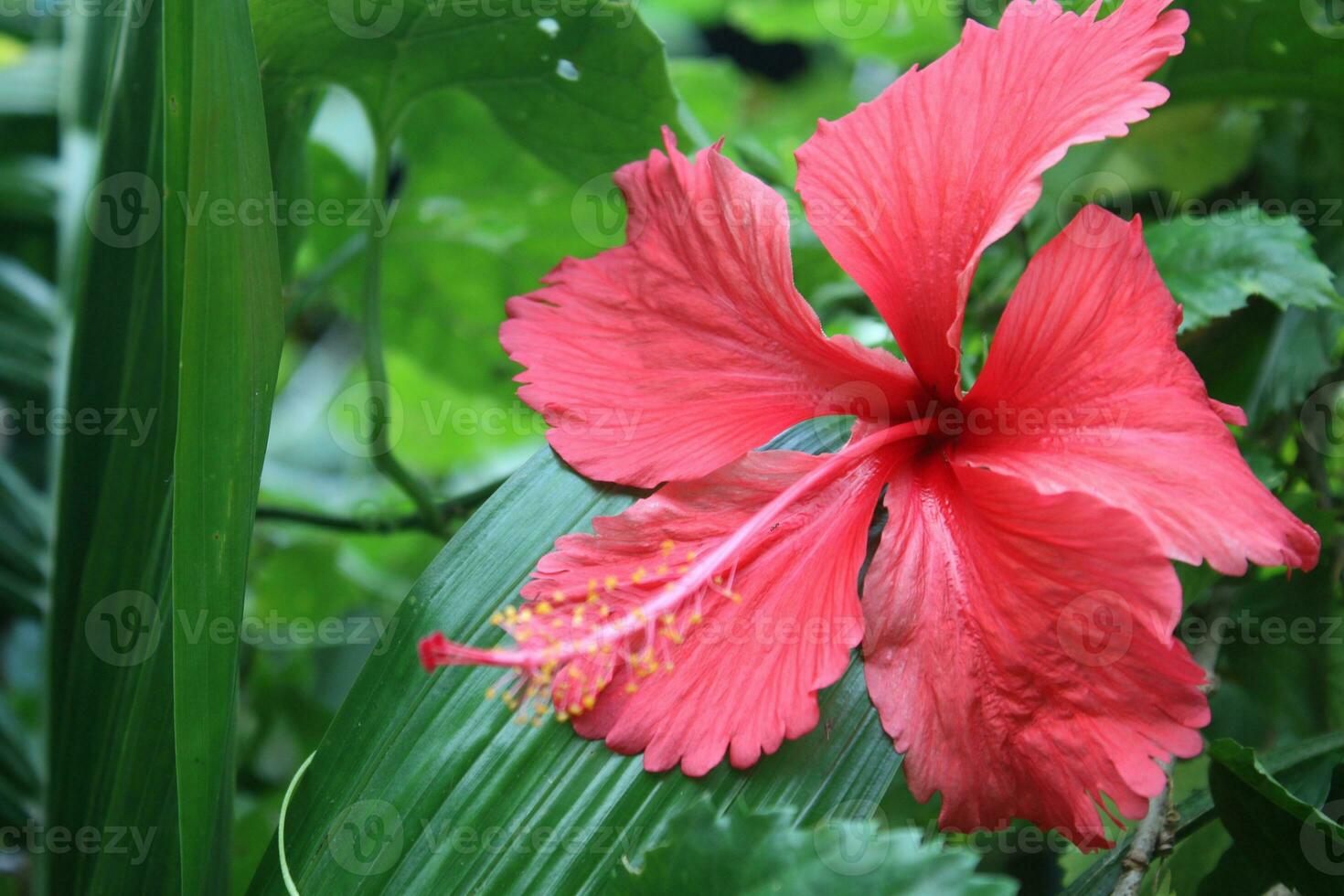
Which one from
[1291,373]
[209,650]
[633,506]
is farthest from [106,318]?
[1291,373]

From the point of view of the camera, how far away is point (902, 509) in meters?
0.50

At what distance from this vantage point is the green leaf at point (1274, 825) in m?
0.46

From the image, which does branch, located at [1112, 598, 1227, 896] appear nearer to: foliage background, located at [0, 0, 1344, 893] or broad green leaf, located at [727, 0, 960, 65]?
foliage background, located at [0, 0, 1344, 893]

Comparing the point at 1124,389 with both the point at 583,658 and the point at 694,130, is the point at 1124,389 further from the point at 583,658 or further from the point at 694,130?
the point at 694,130

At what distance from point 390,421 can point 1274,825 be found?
60cm

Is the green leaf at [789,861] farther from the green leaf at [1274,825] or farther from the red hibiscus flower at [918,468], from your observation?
the green leaf at [1274,825]

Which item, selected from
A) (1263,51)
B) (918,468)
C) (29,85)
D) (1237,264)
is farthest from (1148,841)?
(29,85)

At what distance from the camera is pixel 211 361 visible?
1.55 feet

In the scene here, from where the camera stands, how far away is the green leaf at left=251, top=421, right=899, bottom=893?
0.45m

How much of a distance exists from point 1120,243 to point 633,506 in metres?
0.26

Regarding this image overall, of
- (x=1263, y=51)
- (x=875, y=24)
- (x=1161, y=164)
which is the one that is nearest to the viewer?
(x=1263, y=51)

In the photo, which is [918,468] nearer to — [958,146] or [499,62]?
[958,146]

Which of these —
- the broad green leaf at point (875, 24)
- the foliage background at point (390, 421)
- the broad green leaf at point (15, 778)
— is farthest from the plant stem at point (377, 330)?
the broad green leaf at point (875, 24)

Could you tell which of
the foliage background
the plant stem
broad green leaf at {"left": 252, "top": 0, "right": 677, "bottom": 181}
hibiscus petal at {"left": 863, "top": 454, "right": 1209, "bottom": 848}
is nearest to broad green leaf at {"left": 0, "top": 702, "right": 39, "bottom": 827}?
the foliage background
